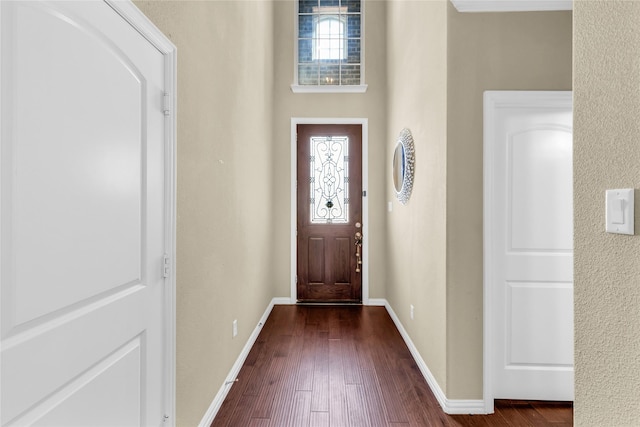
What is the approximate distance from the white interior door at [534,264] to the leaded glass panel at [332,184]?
2.38 meters

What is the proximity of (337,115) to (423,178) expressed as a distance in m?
2.05

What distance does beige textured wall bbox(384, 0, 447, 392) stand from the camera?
221cm

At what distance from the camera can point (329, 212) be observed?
4406 millimetres

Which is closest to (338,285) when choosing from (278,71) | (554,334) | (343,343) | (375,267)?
(375,267)

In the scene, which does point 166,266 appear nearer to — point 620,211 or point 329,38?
point 620,211

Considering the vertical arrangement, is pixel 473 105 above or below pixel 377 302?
above

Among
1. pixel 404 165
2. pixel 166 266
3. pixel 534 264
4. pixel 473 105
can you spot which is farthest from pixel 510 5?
pixel 166 266

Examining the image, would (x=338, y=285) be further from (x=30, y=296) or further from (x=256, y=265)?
(x=30, y=296)

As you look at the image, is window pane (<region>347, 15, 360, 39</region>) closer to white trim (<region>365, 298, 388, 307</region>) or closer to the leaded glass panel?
the leaded glass panel

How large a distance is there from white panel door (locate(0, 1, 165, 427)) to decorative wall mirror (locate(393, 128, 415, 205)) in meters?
2.17

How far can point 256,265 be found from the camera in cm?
335

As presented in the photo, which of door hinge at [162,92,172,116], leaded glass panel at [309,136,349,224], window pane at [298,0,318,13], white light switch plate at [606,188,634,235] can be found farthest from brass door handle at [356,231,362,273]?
white light switch plate at [606,188,634,235]

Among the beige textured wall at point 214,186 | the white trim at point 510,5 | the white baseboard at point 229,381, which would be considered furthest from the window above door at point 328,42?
the white baseboard at point 229,381

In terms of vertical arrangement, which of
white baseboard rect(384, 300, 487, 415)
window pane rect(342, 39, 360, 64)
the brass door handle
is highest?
window pane rect(342, 39, 360, 64)
